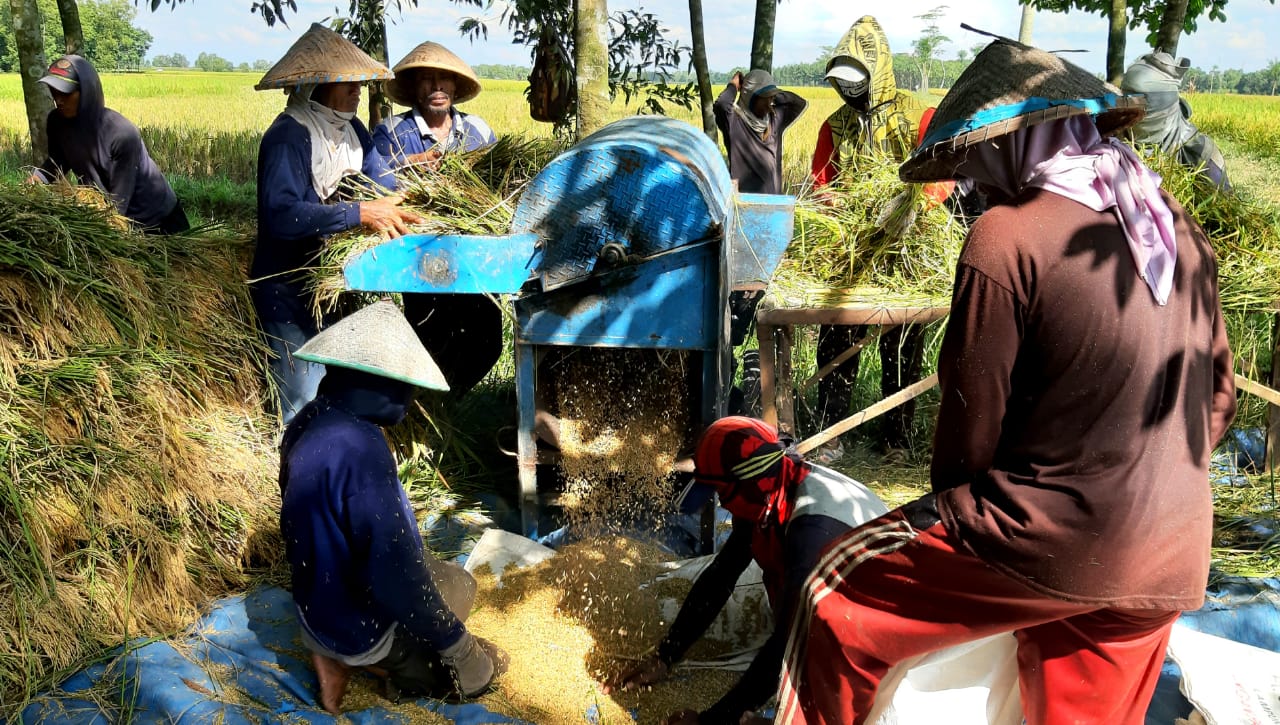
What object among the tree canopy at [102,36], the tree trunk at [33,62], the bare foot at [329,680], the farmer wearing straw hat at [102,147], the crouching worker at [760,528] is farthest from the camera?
the tree canopy at [102,36]

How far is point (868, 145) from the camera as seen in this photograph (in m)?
4.64

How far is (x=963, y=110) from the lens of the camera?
5.78 ft

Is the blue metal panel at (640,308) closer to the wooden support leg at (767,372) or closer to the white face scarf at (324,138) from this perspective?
the wooden support leg at (767,372)

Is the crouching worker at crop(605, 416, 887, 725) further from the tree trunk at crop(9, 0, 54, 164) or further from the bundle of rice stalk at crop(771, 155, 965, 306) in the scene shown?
the tree trunk at crop(9, 0, 54, 164)

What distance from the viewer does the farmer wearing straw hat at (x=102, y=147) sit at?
15.4ft

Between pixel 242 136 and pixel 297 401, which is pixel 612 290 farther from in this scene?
pixel 242 136

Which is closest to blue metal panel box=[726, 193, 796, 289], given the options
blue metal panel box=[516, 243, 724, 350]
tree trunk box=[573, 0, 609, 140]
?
blue metal panel box=[516, 243, 724, 350]

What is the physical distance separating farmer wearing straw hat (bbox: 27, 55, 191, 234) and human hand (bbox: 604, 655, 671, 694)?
3.47 meters

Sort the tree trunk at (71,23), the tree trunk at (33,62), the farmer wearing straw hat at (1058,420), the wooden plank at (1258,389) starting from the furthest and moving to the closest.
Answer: the tree trunk at (71,23), the tree trunk at (33,62), the wooden plank at (1258,389), the farmer wearing straw hat at (1058,420)

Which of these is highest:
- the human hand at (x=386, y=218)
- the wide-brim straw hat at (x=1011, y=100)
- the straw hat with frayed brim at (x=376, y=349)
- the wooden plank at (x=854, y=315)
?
the wide-brim straw hat at (x=1011, y=100)

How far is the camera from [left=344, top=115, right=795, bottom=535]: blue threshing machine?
3234 millimetres

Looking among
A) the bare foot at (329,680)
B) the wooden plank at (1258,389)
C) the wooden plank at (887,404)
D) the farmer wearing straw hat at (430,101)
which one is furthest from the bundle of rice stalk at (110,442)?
the wooden plank at (1258,389)

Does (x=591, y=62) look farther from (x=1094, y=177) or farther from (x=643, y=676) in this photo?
(x=1094, y=177)

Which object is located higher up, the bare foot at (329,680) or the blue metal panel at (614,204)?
the blue metal panel at (614,204)
